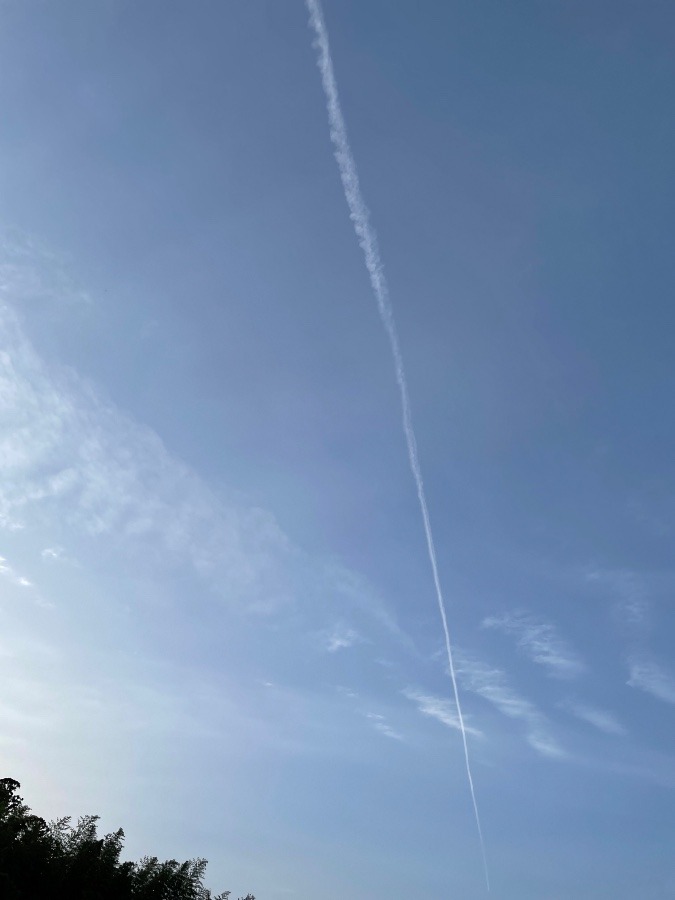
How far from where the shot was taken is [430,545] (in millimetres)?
73125

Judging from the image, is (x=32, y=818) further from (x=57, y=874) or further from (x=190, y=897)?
(x=190, y=897)

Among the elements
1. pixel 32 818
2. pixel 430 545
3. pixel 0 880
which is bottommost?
pixel 0 880

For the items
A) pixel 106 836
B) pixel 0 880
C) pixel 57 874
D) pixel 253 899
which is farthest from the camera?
pixel 253 899

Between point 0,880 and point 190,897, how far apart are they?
21.3 m

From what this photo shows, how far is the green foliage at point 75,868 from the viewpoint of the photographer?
65819 mm

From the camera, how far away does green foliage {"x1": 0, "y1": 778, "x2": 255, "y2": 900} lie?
216ft

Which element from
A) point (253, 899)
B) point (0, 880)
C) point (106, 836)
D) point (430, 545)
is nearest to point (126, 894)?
point (106, 836)

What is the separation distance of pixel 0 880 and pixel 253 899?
34.1 metres

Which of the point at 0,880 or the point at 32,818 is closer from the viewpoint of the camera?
the point at 0,880

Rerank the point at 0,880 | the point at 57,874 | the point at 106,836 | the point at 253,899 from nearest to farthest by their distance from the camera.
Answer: the point at 0,880
the point at 57,874
the point at 106,836
the point at 253,899

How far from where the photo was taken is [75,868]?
69.6m

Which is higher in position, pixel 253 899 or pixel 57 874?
pixel 253 899

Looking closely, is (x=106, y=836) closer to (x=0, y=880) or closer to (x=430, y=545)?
(x=0, y=880)

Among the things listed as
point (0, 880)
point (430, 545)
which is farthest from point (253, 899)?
point (430, 545)
